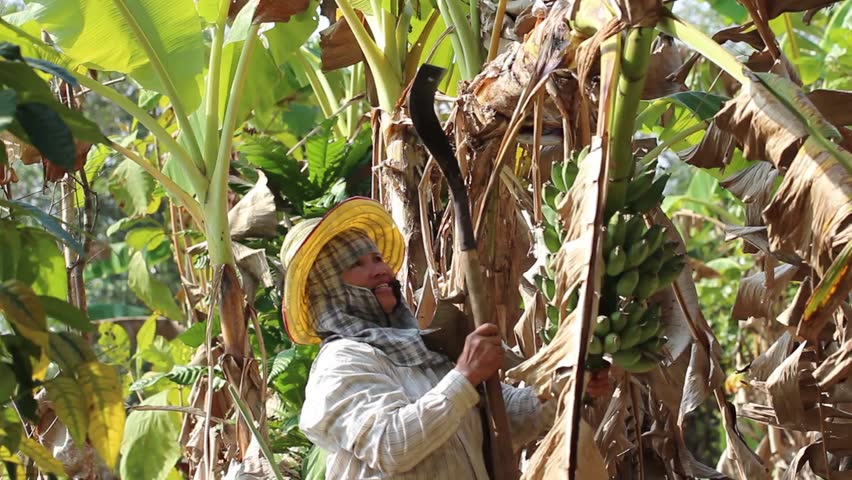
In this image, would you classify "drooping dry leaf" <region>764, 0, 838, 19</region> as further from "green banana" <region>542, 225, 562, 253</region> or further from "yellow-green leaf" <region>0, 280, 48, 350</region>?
"yellow-green leaf" <region>0, 280, 48, 350</region>

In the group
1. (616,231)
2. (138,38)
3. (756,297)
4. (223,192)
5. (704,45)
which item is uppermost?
(138,38)

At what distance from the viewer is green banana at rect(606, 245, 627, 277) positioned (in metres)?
1.58

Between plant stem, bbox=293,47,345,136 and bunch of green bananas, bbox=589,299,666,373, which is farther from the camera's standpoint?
plant stem, bbox=293,47,345,136

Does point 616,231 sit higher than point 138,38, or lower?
lower

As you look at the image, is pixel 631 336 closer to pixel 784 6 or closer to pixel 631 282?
pixel 631 282

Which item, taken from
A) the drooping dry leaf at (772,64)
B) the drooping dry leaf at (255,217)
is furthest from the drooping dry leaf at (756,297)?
the drooping dry leaf at (255,217)

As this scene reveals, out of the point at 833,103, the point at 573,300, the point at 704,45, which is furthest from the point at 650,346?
the point at 833,103

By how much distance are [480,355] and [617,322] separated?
0.86ft

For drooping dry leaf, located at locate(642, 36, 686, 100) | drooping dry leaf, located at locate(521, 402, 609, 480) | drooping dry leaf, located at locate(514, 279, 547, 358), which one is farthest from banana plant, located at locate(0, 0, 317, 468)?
drooping dry leaf, located at locate(521, 402, 609, 480)

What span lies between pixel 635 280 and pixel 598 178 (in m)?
0.20

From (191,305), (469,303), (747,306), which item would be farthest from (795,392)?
(191,305)

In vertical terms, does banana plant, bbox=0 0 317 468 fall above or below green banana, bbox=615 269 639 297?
above

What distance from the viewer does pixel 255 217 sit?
282 cm

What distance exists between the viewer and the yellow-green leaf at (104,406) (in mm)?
1363
